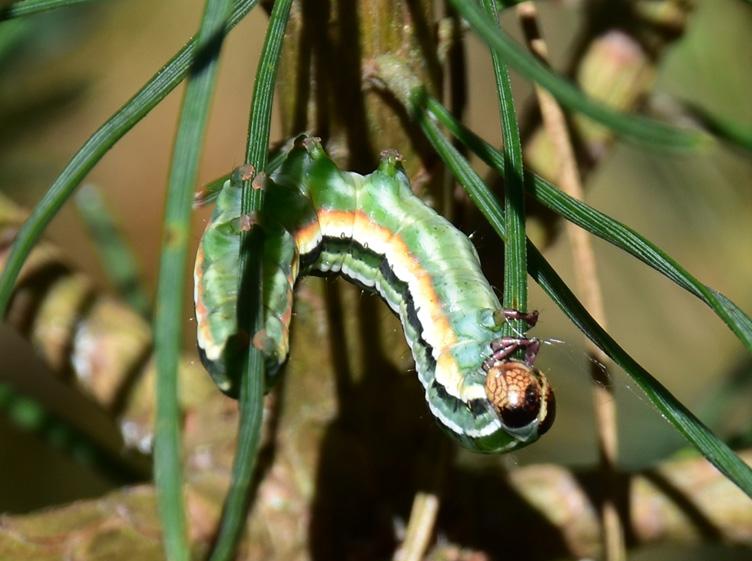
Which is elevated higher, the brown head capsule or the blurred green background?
the brown head capsule

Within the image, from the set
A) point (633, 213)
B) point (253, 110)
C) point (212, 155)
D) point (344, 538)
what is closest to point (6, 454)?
point (212, 155)

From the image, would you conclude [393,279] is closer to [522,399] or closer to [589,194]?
[522,399]

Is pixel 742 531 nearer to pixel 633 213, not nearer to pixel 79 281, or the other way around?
pixel 79 281

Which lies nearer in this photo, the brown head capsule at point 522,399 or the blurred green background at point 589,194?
the brown head capsule at point 522,399

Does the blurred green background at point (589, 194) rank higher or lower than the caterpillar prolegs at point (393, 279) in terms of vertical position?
lower

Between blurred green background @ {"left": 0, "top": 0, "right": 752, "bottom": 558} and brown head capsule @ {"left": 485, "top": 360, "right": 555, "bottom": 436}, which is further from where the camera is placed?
blurred green background @ {"left": 0, "top": 0, "right": 752, "bottom": 558}

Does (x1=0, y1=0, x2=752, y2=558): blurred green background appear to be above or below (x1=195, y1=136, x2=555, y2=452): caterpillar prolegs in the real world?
below
